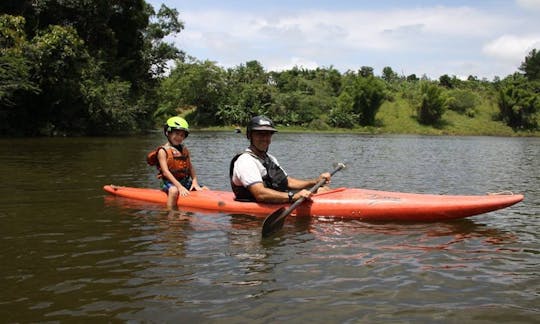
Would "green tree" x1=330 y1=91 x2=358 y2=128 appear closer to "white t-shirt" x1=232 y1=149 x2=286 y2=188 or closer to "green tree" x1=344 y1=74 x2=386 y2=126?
"green tree" x1=344 y1=74 x2=386 y2=126

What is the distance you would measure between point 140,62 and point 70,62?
1080 cm

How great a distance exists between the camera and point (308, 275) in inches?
168

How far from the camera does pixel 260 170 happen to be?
643 cm

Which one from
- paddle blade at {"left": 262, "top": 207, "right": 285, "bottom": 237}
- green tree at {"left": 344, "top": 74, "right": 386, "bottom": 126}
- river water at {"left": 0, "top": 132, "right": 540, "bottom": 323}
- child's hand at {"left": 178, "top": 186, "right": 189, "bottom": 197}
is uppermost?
green tree at {"left": 344, "top": 74, "right": 386, "bottom": 126}

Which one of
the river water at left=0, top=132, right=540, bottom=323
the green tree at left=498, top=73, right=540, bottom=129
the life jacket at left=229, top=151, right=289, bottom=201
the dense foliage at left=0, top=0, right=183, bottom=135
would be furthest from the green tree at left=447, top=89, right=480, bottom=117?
the life jacket at left=229, top=151, right=289, bottom=201

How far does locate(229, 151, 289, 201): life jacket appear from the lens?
6.55 metres

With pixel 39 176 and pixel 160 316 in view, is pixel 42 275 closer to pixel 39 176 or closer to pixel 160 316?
pixel 160 316

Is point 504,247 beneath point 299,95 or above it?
beneath

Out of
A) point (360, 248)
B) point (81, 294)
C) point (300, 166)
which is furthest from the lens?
point (300, 166)

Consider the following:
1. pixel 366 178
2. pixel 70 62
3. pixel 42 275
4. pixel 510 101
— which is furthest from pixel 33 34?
pixel 510 101

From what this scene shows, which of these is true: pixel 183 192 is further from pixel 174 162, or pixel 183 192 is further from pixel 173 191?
pixel 174 162

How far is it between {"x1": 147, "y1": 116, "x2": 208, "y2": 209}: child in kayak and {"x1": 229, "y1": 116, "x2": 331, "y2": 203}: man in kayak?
3.70ft

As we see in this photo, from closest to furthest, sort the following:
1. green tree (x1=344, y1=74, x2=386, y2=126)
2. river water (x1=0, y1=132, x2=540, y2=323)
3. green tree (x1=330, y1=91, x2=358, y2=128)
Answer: river water (x1=0, y1=132, x2=540, y2=323)
green tree (x1=330, y1=91, x2=358, y2=128)
green tree (x1=344, y1=74, x2=386, y2=126)

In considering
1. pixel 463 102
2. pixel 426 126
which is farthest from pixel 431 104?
pixel 463 102
